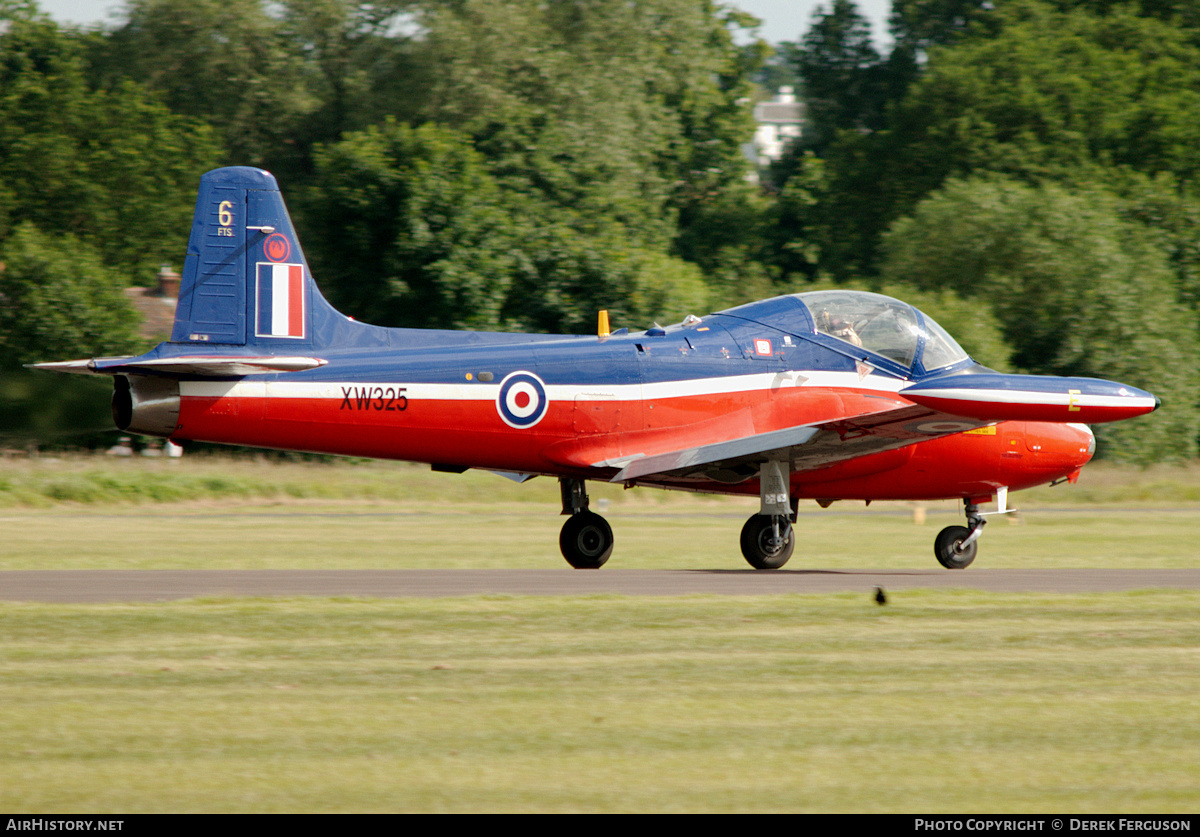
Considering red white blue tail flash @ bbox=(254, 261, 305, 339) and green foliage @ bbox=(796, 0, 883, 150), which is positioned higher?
green foliage @ bbox=(796, 0, 883, 150)

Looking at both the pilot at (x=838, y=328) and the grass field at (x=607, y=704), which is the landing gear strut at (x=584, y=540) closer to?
the pilot at (x=838, y=328)

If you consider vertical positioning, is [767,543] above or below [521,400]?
below

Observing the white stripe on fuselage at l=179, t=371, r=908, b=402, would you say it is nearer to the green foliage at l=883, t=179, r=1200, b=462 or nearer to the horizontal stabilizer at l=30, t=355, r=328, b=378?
the horizontal stabilizer at l=30, t=355, r=328, b=378

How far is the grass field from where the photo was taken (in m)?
6.13

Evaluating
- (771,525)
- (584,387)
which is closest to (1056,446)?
(771,525)

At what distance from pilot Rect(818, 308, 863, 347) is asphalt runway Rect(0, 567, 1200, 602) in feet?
8.64

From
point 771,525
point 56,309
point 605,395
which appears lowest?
point 771,525

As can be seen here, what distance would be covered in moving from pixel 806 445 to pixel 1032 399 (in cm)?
255

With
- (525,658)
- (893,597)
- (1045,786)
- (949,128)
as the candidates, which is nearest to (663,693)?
(525,658)

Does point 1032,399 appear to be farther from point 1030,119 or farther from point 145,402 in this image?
point 1030,119

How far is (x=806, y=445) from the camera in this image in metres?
14.8

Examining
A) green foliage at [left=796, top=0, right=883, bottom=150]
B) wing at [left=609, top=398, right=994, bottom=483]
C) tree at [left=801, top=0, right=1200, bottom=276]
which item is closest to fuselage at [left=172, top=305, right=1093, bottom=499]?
wing at [left=609, top=398, right=994, bottom=483]

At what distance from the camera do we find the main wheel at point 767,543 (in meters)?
15.3

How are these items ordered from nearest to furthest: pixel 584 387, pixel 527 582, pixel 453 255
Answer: pixel 527 582 → pixel 584 387 → pixel 453 255
